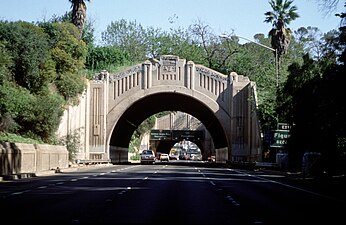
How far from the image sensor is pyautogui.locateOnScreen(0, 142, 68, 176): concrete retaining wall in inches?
1410

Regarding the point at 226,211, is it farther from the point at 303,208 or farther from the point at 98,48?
the point at 98,48

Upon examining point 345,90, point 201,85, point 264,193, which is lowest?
point 264,193

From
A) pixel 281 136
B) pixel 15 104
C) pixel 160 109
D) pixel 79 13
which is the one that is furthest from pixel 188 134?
pixel 15 104

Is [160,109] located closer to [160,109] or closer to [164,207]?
[160,109]

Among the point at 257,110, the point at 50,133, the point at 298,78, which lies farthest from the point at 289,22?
the point at 50,133

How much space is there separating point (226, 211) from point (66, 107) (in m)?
43.5

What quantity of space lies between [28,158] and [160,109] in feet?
152

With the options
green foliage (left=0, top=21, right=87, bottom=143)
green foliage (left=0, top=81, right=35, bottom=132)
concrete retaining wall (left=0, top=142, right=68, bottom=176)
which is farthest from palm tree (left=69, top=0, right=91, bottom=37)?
concrete retaining wall (left=0, top=142, right=68, bottom=176)

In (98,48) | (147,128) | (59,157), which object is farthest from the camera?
(147,128)

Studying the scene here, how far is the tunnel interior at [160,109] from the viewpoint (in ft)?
244

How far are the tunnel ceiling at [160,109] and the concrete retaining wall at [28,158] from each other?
2350cm

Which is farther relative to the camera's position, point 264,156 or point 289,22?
point 289,22

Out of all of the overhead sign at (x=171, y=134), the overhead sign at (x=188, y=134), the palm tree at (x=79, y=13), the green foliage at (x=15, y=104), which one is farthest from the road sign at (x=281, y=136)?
the overhead sign at (x=171, y=134)

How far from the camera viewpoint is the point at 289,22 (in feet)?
223
